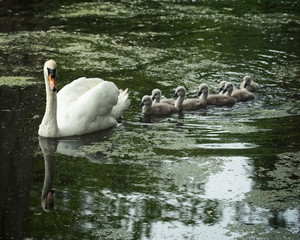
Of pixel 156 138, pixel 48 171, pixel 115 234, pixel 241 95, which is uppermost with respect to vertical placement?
pixel 241 95

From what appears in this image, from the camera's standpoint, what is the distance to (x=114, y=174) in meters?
7.60

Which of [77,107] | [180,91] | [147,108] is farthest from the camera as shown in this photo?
[180,91]

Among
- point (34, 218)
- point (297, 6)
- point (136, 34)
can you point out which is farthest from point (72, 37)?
point (34, 218)

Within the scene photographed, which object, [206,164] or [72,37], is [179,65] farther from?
[206,164]

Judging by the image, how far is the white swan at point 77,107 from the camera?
348 inches

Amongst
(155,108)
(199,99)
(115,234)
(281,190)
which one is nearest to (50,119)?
(155,108)

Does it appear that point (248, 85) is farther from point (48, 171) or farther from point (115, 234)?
point (115, 234)

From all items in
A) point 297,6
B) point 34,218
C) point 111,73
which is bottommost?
point 34,218

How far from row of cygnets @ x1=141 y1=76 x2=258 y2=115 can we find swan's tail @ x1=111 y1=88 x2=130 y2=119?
268 millimetres

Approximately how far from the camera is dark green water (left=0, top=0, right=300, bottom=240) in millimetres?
6500

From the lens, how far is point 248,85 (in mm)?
11289

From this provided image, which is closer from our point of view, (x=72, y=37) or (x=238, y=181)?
(x=238, y=181)

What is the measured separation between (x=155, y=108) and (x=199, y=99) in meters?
0.85

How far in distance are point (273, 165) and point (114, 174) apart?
6.29ft
